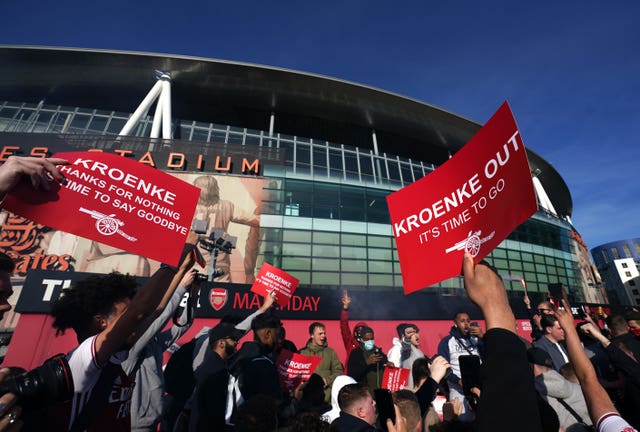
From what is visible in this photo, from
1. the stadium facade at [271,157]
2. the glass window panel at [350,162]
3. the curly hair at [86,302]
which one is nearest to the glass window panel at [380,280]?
the stadium facade at [271,157]

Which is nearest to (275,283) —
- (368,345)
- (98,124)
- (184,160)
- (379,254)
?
(368,345)

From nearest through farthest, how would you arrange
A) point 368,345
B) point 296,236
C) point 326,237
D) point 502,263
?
point 368,345
point 296,236
point 326,237
point 502,263

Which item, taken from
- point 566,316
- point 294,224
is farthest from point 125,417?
point 294,224

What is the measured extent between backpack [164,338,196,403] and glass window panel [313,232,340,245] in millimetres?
16400

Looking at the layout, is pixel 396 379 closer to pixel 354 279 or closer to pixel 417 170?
pixel 354 279

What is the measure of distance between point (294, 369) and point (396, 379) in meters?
1.64

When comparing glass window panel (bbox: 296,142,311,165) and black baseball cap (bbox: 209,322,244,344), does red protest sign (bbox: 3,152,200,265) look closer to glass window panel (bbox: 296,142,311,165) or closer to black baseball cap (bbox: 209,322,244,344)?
black baseball cap (bbox: 209,322,244,344)

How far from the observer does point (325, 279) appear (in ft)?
63.7

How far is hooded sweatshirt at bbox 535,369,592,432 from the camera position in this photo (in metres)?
2.80

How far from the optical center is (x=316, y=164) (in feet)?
87.0

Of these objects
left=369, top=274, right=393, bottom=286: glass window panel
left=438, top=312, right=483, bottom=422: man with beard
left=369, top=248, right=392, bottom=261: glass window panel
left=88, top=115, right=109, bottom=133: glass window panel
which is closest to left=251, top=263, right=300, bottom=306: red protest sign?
left=438, top=312, right=483, bottom=422: man with beard

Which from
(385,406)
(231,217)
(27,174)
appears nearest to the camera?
(385,406)

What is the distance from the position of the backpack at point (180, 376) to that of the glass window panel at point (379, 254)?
1767 cm

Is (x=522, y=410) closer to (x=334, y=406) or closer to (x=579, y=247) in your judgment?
(x=334, y=406)
